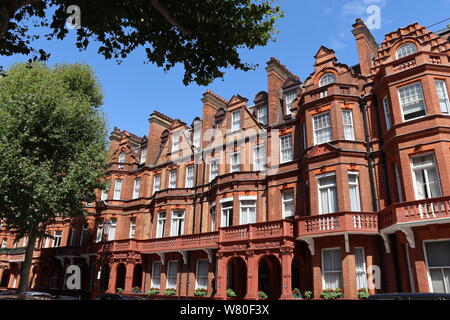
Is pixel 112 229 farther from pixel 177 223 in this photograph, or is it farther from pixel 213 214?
pixel 213 214

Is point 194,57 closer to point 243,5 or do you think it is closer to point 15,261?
point 243,5

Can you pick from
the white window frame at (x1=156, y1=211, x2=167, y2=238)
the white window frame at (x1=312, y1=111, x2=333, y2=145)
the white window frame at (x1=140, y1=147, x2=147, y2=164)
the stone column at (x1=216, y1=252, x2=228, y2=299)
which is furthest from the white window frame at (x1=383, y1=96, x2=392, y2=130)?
the white window frame at (x1=140, y1=147, x2=147, y2=164)

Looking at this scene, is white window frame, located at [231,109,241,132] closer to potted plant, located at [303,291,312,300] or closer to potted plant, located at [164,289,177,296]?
potted plant, located at [164,289,177,296]

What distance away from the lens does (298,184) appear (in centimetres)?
2266

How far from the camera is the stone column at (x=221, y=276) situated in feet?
71.2

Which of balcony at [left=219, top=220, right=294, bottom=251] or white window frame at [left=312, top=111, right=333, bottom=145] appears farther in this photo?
white window frame at [left=312, top=111, right=333, bottom=145]

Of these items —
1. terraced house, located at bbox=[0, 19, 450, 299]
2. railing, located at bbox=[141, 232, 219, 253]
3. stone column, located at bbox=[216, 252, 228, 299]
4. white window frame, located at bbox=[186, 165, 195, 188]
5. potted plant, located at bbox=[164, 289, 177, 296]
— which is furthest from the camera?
white window frame, located at bbox=[186, 165, 195, 188]

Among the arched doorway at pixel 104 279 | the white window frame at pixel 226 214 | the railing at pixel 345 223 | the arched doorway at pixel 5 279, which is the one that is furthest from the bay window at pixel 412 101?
the arched doorway at pixel 5 279

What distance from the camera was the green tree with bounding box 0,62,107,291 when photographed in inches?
832

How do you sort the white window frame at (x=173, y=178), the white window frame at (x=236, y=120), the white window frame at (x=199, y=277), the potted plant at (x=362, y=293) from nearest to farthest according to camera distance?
the potted plant at (x=362, y=293), the white window frame at (x=199, y=277), the white window frame at (x=236, y=120), the white window frame at (x=173, y=178)

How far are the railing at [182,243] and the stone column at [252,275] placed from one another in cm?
350

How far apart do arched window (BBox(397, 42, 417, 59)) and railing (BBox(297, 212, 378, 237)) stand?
32.5 ft

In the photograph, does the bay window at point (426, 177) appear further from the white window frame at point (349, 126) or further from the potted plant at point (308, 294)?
the potted plant at point (308, 294)

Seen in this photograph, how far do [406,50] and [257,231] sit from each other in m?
14.3
